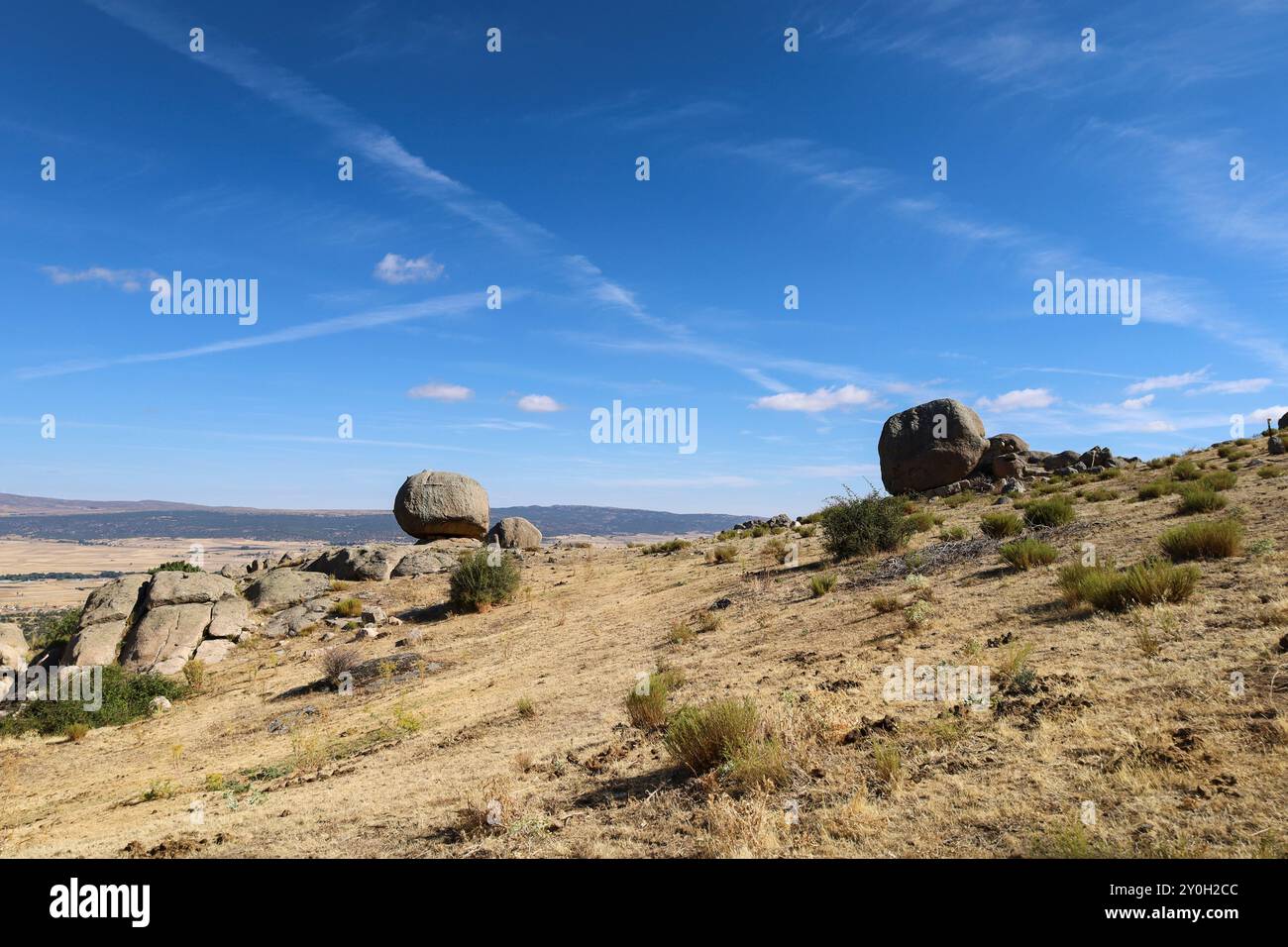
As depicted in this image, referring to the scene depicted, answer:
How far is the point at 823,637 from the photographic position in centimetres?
1103

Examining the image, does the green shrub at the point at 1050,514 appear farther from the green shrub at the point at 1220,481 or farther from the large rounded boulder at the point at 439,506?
the large rounded boulder at the point at 439,506

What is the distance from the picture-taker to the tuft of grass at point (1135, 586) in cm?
859

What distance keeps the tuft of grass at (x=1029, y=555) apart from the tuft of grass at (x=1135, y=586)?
2561mm

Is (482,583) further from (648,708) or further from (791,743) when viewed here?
(791,743)

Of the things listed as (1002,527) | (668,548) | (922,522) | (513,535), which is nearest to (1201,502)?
(1002,527)

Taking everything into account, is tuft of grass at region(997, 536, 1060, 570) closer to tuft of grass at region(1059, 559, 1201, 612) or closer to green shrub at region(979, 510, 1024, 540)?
tuft of grass at region(1059, 559, 1201, 612)

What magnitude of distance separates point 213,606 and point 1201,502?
83.3 feet

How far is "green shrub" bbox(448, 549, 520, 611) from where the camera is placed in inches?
805

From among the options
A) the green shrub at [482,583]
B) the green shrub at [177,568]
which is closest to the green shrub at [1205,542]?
the green shrub at [482,583]

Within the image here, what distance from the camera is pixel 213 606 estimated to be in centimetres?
1989

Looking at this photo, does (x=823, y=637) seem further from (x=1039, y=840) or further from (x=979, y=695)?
(x=1039, y=840)

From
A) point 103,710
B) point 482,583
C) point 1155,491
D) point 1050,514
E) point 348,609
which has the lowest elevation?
point 103,710

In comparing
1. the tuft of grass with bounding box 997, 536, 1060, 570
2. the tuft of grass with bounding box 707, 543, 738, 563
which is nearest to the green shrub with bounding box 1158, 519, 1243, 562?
the tuft of grass with bounding box 997, 536, 1060, 570
